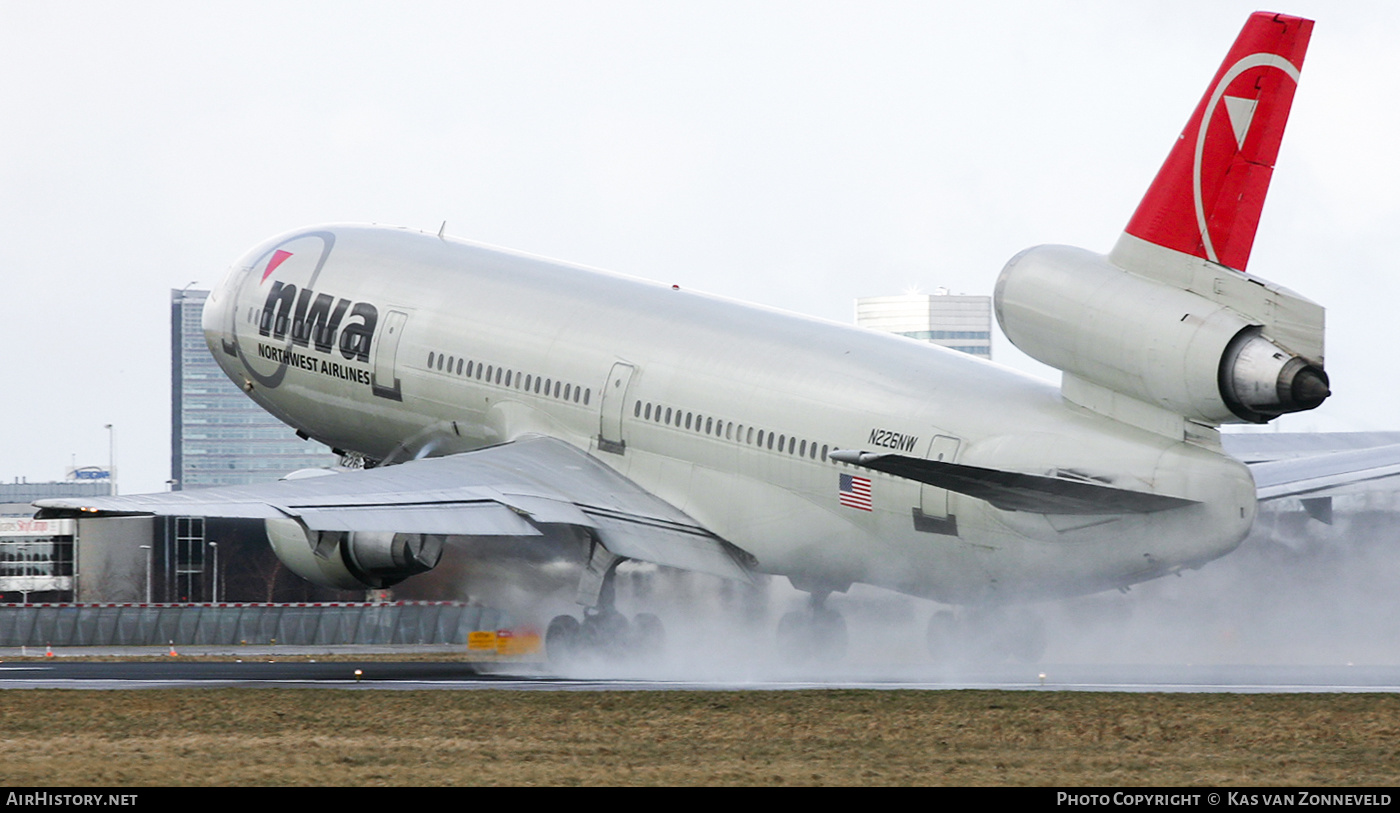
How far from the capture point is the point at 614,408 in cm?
3156

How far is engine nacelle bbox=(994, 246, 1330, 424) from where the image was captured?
74.9 ft

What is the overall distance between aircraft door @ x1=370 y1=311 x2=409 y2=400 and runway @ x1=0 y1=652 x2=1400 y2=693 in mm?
5185

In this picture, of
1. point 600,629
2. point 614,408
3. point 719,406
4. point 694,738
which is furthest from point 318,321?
point 694,738

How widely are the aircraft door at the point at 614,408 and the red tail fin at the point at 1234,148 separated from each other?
10.4 metres

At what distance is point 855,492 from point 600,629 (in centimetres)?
507

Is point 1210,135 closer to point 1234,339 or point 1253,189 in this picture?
point 1253,189

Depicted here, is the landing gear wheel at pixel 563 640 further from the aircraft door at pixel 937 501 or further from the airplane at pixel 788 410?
the aircraft door at pixel 937 501

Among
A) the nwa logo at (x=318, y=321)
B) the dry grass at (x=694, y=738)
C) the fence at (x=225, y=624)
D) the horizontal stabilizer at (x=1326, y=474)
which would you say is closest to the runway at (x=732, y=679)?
the dry grass at (x=694, y=738)

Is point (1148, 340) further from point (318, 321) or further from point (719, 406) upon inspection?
point (318, 321)

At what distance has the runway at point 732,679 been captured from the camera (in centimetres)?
2475

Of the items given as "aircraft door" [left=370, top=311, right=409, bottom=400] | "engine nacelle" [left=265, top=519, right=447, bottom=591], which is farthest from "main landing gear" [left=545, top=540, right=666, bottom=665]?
"aircraft door" [left=370, top=311, right=409, bottom=400]

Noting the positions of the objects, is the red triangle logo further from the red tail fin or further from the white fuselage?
the red tail fin

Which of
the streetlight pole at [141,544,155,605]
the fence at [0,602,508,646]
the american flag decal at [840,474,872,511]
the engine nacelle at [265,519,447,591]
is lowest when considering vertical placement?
the streetlight pole at [141,544,155,605]
